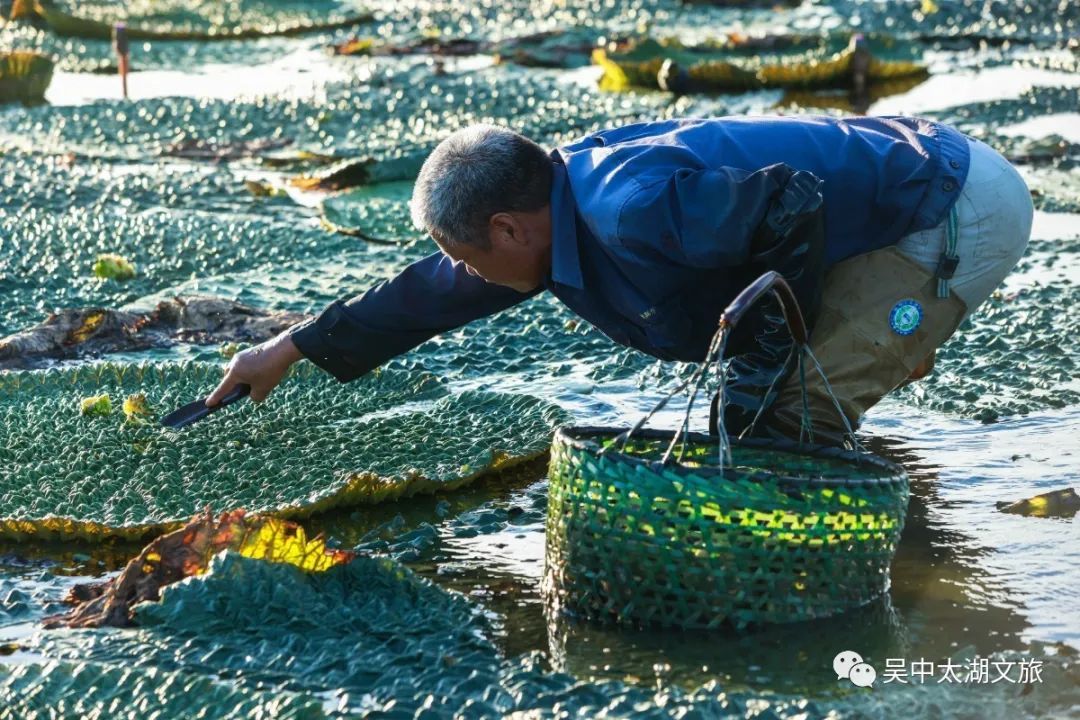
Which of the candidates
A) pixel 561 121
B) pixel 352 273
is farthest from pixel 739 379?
pixel 561 121

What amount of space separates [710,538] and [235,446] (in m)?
1.52

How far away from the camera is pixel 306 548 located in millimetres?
2799

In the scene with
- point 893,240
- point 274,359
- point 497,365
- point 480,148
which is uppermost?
point 480,148

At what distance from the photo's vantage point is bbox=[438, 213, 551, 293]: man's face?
9.08ft

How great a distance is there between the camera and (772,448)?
115 inches

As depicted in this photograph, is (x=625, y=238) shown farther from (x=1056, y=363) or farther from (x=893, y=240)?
(x=1056, y=363)

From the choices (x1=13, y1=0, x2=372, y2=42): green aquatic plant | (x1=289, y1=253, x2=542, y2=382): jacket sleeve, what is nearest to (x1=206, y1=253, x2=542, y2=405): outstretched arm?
(x1=289, y1=253, x2=542, y2=382): jacket sleeve

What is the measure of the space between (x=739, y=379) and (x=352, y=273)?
2691 mm

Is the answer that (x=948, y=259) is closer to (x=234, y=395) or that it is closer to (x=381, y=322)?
(x=381, y=322)

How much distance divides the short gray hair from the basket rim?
1.36ft

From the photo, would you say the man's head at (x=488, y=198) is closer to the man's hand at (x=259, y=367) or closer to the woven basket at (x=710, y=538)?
the woven basket at (x=710, y=538)

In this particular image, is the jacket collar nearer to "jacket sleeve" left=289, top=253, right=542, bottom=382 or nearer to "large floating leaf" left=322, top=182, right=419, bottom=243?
"jacket sleeve" left=289, top=253, right=542, bottom=382

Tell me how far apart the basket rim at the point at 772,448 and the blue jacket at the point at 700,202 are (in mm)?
194

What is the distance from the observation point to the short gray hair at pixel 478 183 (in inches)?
106
